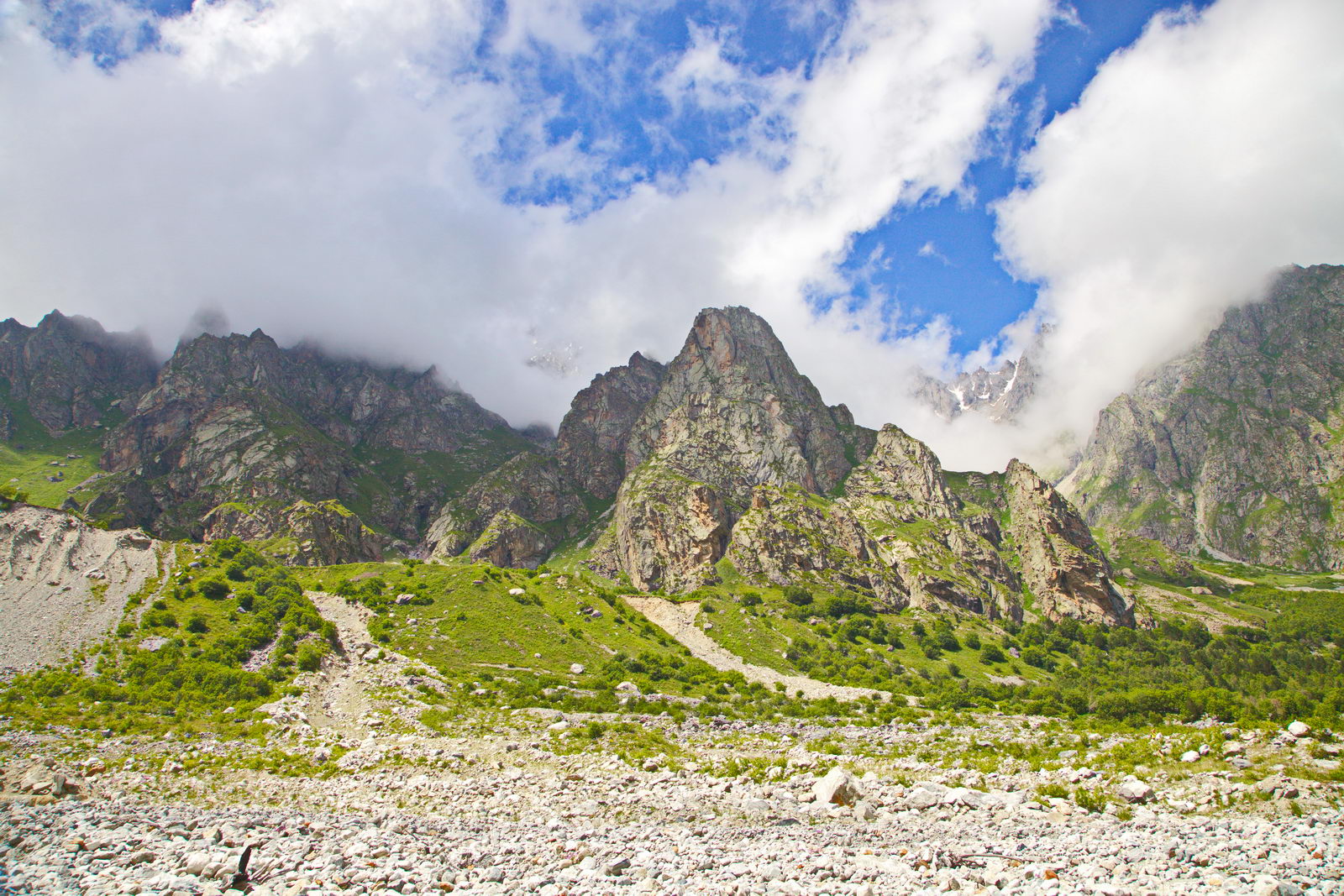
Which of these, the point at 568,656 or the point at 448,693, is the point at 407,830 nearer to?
the point at 448,693

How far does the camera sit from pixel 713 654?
341ft

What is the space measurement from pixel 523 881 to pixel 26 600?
8181cm

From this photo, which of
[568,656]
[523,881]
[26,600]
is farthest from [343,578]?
[523,881]

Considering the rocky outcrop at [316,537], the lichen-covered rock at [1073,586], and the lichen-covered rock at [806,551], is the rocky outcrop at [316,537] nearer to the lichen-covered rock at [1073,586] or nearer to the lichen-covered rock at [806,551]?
the lichen-covered rock at [806,551]

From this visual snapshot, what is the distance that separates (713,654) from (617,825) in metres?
84.2

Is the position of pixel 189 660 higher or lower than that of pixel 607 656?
higher

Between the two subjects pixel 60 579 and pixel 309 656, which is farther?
pixel 60 579

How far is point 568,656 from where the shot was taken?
263ft

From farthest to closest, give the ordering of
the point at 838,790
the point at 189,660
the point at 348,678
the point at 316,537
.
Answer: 1. the point at 316,537
2. the point at 348,678
3. the point at 189,660
4. the point at 838,790

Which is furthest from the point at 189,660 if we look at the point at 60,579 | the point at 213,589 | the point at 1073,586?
the point at 1073,586

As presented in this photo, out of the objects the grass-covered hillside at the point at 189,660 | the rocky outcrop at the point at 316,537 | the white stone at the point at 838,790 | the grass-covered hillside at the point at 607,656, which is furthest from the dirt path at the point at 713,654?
the rocky outcrop at the point at 316,537

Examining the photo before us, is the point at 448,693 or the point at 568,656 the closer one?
the point at 448,693

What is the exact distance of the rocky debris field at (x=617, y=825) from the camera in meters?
16.4

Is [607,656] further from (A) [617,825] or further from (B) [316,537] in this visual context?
(B) [316,537]
